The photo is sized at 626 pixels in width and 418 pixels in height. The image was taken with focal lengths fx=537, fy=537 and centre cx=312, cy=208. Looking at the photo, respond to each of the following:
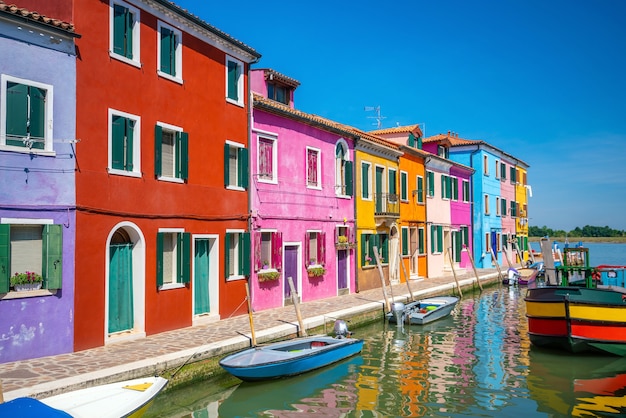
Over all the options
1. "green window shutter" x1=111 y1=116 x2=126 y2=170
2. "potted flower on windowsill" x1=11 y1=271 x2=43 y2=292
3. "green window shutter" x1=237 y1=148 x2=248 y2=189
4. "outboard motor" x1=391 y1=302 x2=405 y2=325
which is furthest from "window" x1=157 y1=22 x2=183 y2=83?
"outboard motor" x1=391 y1=302 x2=405 y2=325

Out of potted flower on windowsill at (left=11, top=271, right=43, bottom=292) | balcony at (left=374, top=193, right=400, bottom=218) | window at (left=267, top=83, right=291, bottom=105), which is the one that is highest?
window at (left=267, top=83, right=291, bottom=105)

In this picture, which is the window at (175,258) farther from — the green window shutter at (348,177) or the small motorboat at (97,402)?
the green window shutter at (348,177)

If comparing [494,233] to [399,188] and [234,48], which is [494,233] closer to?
[399,188]

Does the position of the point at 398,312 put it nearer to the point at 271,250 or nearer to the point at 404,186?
the point at 271,250

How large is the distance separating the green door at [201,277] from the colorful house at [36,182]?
4.00 m

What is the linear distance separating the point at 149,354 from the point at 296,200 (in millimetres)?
9227

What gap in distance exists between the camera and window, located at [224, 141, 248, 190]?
16.0m

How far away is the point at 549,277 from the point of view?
1873 cm

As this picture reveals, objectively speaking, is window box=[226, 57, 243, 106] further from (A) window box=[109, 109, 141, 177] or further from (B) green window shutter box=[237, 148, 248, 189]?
(A) window box=[109, 109, 141, 177]

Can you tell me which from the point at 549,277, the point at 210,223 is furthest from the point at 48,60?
the point at 549,277

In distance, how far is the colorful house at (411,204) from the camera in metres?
27.2

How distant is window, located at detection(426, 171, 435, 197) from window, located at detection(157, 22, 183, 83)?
19021 millimetres

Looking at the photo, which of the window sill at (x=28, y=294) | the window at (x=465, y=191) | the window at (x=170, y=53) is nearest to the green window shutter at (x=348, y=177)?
the window at (x=170, y=53)

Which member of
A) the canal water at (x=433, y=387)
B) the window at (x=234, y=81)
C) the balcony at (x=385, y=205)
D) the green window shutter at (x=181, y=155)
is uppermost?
the window at (x=234, y=81)
